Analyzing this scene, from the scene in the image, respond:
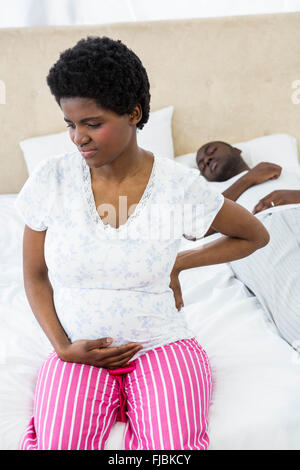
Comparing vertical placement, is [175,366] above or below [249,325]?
above

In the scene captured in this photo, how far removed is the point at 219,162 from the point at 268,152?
30 centimetres

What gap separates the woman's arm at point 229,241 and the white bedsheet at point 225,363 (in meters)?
0.22

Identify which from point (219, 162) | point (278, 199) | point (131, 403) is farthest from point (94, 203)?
point (219, 162)

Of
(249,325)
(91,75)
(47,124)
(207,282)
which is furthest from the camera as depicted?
(47,124)

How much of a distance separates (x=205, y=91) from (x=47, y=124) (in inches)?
32.0

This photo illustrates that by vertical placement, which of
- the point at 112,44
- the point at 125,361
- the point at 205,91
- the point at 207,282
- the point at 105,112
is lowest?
the point at 207,282

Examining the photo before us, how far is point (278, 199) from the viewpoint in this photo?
1756 mm

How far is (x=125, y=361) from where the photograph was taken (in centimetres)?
99

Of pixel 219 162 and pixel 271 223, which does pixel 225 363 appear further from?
pixel 219 162

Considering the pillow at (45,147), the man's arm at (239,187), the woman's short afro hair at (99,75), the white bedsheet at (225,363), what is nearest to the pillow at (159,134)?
the pillow at (45,147)

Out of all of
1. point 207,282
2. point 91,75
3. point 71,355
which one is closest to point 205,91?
point 207,282

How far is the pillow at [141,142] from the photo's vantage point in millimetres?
2125

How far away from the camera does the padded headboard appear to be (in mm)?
2127
